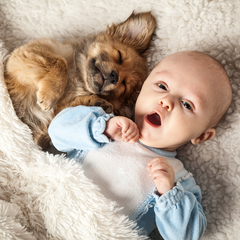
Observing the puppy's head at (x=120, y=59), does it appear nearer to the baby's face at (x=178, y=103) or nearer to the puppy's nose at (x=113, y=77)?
the puppy's nose at (x=113, y=77)

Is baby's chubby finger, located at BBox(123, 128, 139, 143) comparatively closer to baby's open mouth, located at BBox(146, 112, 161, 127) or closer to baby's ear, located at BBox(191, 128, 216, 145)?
baby's open mouth, located at BBox(146, 112, 161, 127)

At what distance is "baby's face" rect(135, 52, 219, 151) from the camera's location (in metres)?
1.53

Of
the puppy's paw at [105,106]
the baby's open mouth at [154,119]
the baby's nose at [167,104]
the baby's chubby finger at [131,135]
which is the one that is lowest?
the puppy's paw at [105,106]

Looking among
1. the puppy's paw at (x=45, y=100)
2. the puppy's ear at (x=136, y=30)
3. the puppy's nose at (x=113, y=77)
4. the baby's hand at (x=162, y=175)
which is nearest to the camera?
the baby's hand at (x=162, y=175)

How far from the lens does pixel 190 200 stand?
5.05 ft

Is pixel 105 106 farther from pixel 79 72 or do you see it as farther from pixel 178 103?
pixel 178 103

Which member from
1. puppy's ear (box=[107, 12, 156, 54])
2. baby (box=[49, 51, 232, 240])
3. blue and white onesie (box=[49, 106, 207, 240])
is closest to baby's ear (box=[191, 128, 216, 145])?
baby (box=[49, 51, 232, 240])

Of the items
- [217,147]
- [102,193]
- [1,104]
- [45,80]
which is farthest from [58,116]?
[217,147]

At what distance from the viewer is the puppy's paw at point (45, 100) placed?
1.73 metres

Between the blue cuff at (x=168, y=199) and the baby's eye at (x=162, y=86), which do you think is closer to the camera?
the blue cuff at (x=168, y=199)

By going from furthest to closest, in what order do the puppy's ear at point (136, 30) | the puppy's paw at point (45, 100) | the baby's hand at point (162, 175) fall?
the puppy's ear at point (136, 30)
the puppy's paw at point (45, 100)
the baby's hand at point (162, 175)

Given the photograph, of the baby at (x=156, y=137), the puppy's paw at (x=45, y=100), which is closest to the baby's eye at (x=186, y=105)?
the baby at (x=156, y=137)

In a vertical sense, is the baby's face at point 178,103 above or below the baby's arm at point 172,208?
above

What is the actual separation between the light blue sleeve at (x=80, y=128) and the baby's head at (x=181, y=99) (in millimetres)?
290
